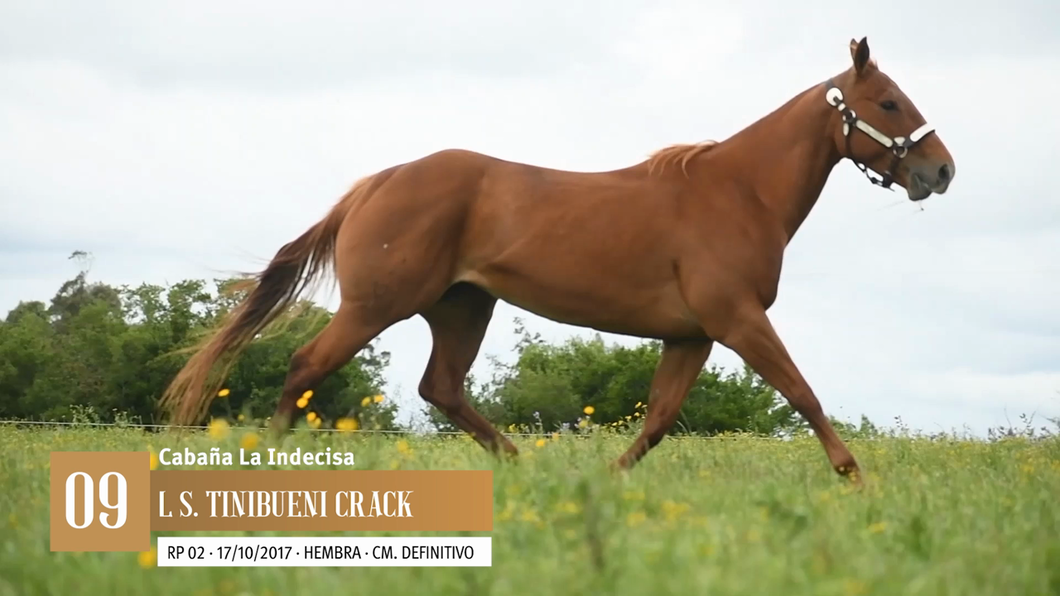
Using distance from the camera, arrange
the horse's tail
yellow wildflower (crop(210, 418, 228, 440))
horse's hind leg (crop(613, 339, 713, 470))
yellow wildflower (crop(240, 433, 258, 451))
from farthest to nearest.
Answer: the horse's tail, horse's hind leg (crop(613, 339, 713, 470)), yellow wildflower (crop(210, 418, 228, 440)), yellow wildflower (crop(240, 433, 258, 451))

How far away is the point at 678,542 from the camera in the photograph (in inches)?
131

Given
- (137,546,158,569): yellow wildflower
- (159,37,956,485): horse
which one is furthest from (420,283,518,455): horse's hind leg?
(137,546,158,569): yellow wildflower

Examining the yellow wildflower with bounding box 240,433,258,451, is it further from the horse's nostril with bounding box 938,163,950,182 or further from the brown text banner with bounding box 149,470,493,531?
the horse's nostril with bounding box 938,163,950,182

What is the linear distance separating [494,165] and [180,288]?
24276mm

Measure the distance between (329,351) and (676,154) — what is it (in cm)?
230

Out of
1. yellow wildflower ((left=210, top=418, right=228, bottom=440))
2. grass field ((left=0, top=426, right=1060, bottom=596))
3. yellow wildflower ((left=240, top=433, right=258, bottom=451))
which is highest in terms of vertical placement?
yellow wildflower ((left=210, top=418, right=228, bottom=440))

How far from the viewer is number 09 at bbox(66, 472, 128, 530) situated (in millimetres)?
3895

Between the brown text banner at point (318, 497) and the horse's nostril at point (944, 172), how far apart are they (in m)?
3.54

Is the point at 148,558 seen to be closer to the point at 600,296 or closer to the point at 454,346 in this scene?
the point at 600,296

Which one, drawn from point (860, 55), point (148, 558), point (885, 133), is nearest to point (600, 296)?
point (885, 133)

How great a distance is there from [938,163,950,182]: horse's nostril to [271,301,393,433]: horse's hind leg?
319 cm

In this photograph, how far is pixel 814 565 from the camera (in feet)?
10.3

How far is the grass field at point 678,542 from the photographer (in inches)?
116

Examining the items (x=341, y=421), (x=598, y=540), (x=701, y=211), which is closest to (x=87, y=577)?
(x=598, y=540)
